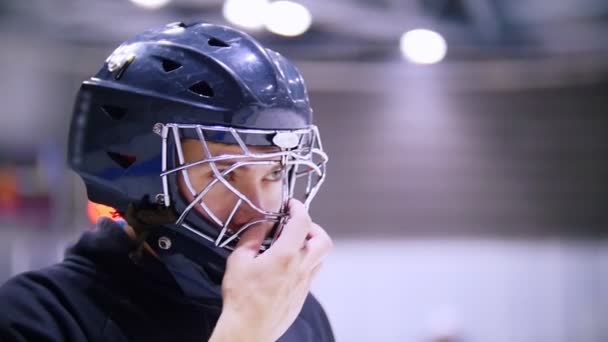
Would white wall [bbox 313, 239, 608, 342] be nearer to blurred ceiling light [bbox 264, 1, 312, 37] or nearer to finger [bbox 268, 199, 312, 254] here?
blurred ceiling light [bbox 264, 1, 312, 37]

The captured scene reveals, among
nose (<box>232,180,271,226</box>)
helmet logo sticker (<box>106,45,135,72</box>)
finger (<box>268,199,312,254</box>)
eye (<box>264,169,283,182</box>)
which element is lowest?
finger (<box>268,199,312,254</box>)

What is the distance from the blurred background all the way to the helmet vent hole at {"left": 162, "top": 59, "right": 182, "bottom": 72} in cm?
450

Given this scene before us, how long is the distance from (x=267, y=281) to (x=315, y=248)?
4.3 inches

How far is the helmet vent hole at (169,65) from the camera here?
121cm

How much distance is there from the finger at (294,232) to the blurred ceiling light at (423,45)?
4.81 m

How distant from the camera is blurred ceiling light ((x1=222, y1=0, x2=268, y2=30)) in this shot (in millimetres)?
4973

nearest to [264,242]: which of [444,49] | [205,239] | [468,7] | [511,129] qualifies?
[205,239]

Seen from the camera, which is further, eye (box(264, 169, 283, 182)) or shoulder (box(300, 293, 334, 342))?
shoulder (box(300, 293, 334, 342))

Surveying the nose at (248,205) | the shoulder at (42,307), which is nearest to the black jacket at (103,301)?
the shoulder at (42,307)

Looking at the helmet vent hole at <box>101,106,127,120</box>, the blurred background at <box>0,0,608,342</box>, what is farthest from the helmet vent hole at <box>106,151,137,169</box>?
the blurred background at <box>0,0,608,342</box>

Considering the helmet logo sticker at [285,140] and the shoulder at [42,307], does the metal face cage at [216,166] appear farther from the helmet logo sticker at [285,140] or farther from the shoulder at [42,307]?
the shoulder at [42,307]

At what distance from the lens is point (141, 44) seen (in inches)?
49.3

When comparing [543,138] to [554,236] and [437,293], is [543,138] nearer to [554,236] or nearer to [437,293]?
[554,236]

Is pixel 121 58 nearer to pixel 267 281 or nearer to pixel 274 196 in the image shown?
pixel 274 196
